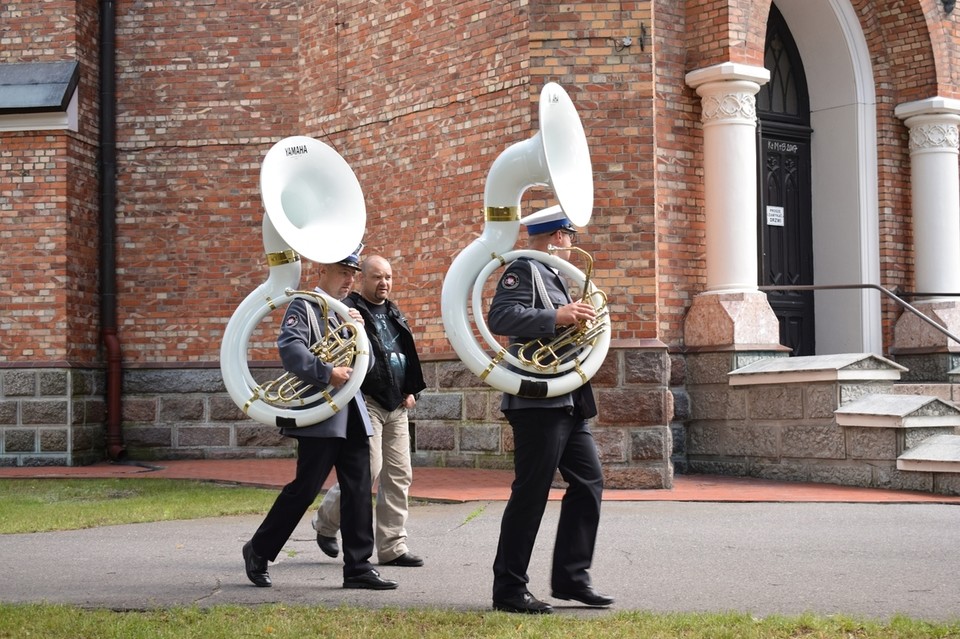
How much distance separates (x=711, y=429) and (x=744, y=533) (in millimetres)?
4102

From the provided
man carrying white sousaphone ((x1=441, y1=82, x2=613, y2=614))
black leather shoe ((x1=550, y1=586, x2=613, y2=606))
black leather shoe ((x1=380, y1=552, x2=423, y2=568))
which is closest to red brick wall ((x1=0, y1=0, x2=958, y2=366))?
black leather shoe ((x1=380, y1=552, x2=423, y2=568))

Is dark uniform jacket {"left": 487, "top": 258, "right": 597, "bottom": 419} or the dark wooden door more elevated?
the dark wooden door

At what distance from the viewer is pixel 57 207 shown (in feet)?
47.0

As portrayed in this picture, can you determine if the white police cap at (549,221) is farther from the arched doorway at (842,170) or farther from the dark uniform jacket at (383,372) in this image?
the arched doorway at (842,170)

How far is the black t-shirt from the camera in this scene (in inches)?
288

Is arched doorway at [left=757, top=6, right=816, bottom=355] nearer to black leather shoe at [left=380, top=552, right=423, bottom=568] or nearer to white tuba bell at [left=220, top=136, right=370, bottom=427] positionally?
black leather shoe at [left=380, top=552, right=423, bottom=568]

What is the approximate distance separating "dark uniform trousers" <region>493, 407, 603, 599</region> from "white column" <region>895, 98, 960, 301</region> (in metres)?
9.60

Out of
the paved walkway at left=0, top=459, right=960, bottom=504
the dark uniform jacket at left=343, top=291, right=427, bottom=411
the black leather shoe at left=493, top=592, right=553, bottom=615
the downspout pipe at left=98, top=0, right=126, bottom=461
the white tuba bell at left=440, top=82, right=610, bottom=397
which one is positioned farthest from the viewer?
the downspout pipe at left=98, top=0, right=126, bottom=461

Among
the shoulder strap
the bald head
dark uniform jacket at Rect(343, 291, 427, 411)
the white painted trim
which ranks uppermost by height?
the white painted trim

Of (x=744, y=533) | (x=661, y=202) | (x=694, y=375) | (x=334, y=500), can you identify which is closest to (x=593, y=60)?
(x=661, y=202)

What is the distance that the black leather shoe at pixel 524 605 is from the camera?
19.0 feet

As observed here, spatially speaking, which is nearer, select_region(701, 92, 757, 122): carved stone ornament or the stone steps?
the stone steps

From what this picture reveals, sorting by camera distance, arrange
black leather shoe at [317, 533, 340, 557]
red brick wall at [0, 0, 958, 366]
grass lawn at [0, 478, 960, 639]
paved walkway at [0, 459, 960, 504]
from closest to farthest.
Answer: grass lawn at [0, 478, 960, 639] < black leather shoe at [317, 533, 340, 557] < paved walkway at [0, 459, 960, 504] < red brick wall at [0, 0, 958, 366]

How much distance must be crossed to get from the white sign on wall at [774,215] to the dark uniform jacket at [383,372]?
7900mm
